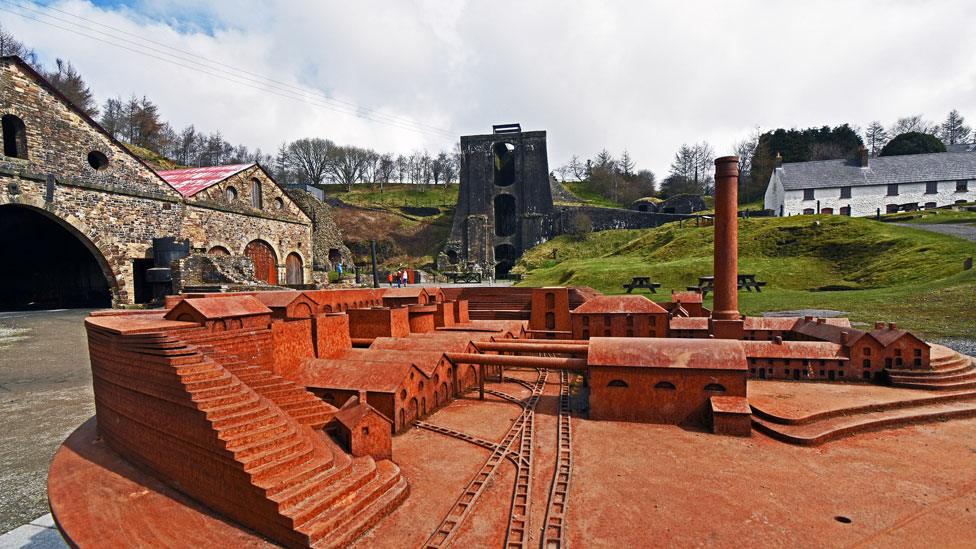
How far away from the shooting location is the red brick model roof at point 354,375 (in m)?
6.75

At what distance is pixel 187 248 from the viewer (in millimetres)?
18766

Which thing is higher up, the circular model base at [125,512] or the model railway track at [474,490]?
the circular model base at [125,512]

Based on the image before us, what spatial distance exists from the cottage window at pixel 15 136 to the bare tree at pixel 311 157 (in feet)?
212

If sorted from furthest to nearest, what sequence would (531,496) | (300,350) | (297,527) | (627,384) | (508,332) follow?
1. (508,332)
2. (300,350)
3. (627,384)
4. (531,496)
5. (297,527)

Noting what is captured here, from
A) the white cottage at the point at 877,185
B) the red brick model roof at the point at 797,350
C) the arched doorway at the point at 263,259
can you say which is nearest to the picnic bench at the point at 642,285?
the red brick model roof at the point at 797,350

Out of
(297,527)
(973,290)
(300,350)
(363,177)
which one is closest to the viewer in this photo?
(297,527)

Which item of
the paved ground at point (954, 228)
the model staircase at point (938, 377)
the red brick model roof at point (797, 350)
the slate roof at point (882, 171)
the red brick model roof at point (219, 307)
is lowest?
the model staircase at point (938, 377)

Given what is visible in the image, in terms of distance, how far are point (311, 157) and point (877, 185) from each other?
79.4m

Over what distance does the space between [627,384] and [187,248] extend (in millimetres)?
19398

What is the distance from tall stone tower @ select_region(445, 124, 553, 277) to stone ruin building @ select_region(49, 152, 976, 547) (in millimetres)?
39381

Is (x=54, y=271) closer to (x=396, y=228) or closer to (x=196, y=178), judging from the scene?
(x=196, y=178)

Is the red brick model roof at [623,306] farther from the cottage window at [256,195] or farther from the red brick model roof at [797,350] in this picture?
the cottage window at [256,195]

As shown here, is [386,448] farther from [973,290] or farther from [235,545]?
[973,290]

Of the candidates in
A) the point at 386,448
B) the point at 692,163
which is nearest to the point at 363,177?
the point at 692,163
